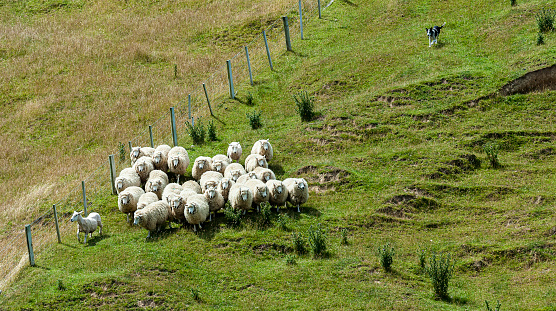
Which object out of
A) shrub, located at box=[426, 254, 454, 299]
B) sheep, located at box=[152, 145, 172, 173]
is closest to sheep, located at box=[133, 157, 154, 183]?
sheep, located at box=[152, 145, 172, 173]

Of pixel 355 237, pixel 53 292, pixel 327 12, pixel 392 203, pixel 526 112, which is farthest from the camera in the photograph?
pixel 327 12

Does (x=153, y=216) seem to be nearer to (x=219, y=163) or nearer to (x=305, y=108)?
(x=219, y=163)

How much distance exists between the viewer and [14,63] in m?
35.8

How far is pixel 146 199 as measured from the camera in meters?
19.1

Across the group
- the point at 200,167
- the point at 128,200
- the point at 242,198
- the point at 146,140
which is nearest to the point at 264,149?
the point at 200,167

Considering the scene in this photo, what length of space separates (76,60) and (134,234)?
20191mm

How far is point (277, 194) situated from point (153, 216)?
386 cm

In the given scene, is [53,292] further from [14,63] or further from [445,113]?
[14,63]

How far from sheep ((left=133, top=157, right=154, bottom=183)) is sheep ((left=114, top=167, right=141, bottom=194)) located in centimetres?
17

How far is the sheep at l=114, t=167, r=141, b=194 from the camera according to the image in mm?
20469

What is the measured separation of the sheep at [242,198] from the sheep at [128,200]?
325cm

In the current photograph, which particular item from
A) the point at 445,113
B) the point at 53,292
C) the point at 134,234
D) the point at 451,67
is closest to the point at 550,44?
the point at 451,67

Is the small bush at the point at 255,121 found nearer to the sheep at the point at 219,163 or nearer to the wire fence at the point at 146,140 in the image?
the wire fence at the point at 146,140

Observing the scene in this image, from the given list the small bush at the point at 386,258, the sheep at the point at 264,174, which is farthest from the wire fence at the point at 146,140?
the small bush at the point at 386,258
